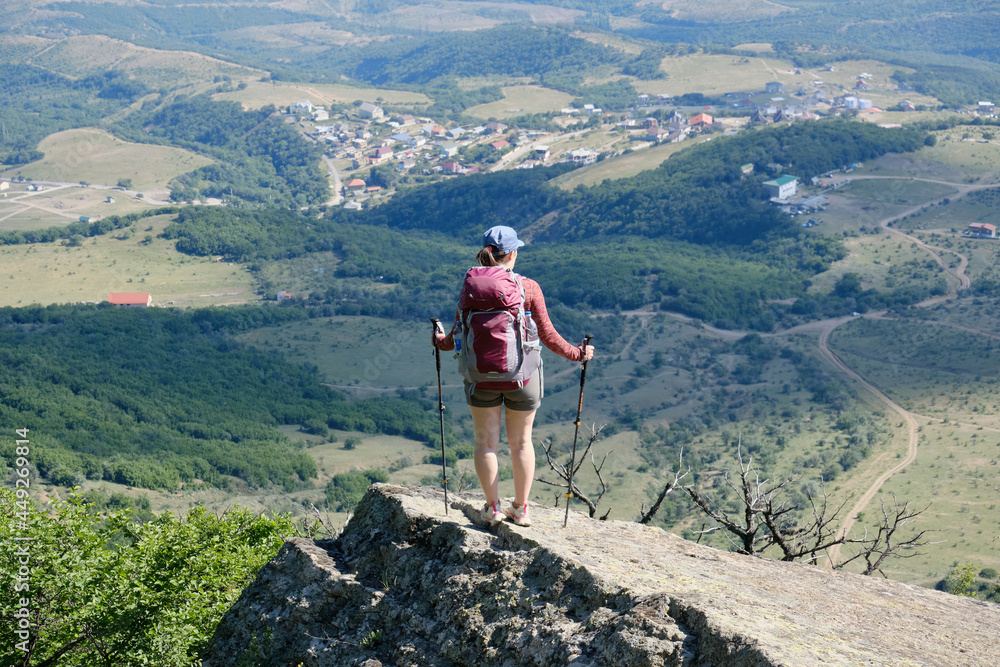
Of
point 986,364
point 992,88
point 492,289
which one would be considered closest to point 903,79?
point 992,88

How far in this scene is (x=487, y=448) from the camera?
7574 millimetres

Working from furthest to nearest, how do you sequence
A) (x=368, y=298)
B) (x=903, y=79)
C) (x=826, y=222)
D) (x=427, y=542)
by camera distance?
(x=903, y=79), (x=826, y=222), (x=368, y=298), (x=427, y=542)

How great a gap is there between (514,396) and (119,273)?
3978 inches

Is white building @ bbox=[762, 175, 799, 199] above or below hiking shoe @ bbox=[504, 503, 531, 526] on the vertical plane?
below

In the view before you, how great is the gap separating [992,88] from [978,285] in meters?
147

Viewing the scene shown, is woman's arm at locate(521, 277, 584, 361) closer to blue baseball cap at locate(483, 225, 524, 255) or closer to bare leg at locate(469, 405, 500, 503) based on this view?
blue baseball cap at locate(483, 225, 524, 255)

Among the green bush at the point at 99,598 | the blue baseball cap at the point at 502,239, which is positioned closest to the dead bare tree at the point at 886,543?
the blue baseball cap at the point at 502,239

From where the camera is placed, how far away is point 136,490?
43156mm

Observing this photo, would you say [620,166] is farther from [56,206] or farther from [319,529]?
[319,529]

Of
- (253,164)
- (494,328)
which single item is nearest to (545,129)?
(253,164)

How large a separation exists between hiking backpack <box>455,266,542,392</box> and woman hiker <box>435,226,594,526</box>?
0.03 metres

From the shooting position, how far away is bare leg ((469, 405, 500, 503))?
747cm

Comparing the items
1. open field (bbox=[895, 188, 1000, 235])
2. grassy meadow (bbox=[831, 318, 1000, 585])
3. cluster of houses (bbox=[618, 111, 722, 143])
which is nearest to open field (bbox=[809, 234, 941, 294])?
open field (bbox=[895, 188, 1000, 235])

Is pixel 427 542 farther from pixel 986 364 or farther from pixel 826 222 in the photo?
pixel 826 222
